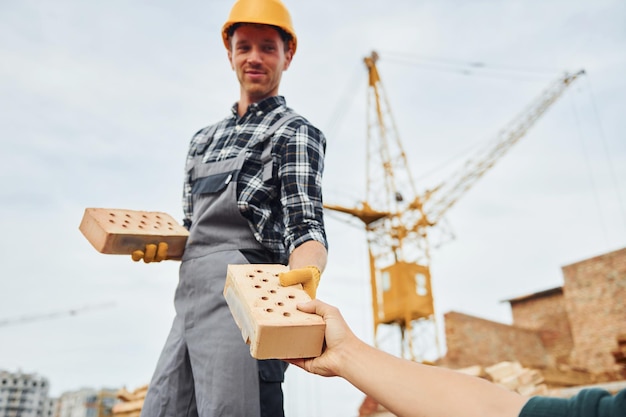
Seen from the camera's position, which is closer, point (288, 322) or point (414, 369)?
point (414, 369)

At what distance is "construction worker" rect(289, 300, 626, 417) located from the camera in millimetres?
→ 767

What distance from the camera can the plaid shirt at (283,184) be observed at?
1842mm

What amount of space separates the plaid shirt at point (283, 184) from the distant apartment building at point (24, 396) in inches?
3325

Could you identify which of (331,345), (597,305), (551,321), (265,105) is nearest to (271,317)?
(331,345)

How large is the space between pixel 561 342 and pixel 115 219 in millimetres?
22136

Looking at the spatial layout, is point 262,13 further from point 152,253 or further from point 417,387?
point 417,387

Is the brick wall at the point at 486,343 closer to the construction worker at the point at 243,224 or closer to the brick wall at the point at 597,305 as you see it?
the brick wall at the point at 597,305

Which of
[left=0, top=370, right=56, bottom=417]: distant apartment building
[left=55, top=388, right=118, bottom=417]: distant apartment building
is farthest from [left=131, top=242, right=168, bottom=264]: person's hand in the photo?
[left=0, top=370, right=56, bottom=417]: distant apartment building

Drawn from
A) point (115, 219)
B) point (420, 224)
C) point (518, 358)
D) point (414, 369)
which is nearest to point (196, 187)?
point (115, 219)

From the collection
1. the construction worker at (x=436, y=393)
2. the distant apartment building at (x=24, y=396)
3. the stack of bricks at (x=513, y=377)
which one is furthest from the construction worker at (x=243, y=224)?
the distant apartment building at (x=24, y=396)

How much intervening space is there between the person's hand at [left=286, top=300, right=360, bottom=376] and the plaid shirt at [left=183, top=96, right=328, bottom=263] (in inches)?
21.9

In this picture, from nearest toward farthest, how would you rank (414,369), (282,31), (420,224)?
1. (414,369)
2. (282,31)
3. (420,224)

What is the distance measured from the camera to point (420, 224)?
27.3 meters

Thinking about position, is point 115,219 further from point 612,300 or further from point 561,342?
point 561,342
